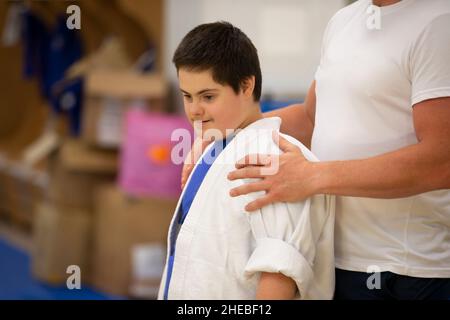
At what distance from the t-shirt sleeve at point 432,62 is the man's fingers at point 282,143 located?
0.68 ft

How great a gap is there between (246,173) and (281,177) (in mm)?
60

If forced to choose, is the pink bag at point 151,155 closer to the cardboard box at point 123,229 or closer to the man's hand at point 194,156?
the cardboard box at point 123,229

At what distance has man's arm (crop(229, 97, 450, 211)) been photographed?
1254 millimetres

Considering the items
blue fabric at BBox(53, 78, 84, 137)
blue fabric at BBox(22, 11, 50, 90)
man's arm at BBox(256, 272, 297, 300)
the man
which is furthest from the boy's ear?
blue fabric at BBox(22, 11, 50, 90)

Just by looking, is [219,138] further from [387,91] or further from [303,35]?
[303,35]

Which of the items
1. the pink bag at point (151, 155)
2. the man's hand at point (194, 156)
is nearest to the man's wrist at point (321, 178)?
the man's hand at point (194, 156)

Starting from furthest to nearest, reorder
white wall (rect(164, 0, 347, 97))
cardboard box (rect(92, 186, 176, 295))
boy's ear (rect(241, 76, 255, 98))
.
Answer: cardboard box (rect(92, 186, 176, 295)), white wall (rect(164, 0, 347, 97)), boy's ear (rect(241, 76, 255, 98))

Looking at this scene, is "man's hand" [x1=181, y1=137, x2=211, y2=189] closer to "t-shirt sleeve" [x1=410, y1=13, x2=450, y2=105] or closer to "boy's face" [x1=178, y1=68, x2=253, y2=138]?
"boy's face" [x1=178, y1=68, x2=253, y2=138]

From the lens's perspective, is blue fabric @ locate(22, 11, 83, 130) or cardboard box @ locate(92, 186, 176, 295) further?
blue fabric @ locate(22, 11, 83, 130)

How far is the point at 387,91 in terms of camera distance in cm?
134

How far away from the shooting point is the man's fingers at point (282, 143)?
1332 mm

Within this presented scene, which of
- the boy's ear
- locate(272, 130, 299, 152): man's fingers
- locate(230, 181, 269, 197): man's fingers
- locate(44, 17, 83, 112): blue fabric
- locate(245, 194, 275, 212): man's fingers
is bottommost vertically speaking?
locate(245, 194, 275, 212): man's fingers

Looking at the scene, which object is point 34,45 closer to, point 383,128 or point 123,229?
point 123,229

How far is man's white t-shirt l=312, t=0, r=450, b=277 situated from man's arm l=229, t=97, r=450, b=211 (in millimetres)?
68
